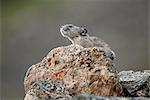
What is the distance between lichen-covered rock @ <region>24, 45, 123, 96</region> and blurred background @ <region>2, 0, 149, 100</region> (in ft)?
27.9

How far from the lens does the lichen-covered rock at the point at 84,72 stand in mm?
4723

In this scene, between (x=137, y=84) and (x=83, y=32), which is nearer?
(x=137, y=84)

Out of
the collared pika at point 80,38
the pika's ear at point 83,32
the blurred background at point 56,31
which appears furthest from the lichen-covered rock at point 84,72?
the blurred background at point 56,31

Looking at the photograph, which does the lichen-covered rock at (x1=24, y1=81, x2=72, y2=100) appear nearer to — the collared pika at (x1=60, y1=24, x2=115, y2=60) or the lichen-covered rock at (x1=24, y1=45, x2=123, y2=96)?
the lichen-covered rock at (x1=24, y1=45, x2=123, y2=96)

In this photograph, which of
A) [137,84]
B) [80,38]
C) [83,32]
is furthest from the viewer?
[83,32]

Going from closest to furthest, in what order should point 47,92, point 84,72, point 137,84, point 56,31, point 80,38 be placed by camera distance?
point 47,92
point 84,72
point 137,84
point 80,38
point 56,31

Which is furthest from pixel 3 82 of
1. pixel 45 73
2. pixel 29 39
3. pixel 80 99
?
pixel 80 99

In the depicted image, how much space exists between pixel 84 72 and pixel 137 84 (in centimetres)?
54

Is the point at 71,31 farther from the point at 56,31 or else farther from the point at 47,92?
the point at 56,31

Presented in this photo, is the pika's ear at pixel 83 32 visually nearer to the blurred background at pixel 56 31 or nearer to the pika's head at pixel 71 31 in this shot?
the pika's head at pixel 71 31

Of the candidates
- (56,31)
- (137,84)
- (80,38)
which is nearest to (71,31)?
(80,38)

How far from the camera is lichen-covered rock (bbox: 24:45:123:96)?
4.72 metres

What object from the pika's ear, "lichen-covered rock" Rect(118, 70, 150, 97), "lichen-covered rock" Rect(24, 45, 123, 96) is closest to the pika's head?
the pika's ear

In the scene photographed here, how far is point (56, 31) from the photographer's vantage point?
1552 centimetres
